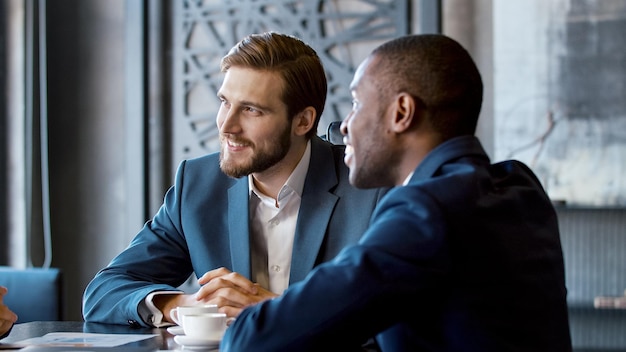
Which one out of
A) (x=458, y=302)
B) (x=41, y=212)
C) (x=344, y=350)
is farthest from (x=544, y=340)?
(x=41, y=212)

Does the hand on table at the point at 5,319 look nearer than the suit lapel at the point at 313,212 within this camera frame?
Yes

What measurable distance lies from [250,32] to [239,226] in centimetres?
227

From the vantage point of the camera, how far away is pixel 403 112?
1396 millimetres

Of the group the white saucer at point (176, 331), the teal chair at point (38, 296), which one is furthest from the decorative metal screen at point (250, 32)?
A: the white saucer at point (176, 331)

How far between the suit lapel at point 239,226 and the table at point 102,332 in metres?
0.33

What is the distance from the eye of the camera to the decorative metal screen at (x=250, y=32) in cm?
412

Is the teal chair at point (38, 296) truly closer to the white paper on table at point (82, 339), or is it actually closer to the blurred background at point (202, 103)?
the white paper on table at point (82, 339)

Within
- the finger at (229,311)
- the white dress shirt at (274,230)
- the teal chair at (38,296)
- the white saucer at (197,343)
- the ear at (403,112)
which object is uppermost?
the ear at (403,112)

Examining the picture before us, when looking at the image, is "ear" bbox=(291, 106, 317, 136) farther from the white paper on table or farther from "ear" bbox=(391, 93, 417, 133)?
"ear" bbox=(391, 93, 417, 133)

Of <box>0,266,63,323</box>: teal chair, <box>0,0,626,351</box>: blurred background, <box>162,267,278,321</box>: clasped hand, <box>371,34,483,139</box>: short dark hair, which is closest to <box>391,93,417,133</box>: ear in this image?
<box>371,34,483,139</box>: short dark hair

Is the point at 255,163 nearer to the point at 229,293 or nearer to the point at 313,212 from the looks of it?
the point at 313,212

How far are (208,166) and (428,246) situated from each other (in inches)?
47.8

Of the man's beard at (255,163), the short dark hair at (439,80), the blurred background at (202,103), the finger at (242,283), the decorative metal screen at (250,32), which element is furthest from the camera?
the decorative metal screen at (250,32)

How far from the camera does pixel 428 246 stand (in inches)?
46.5
